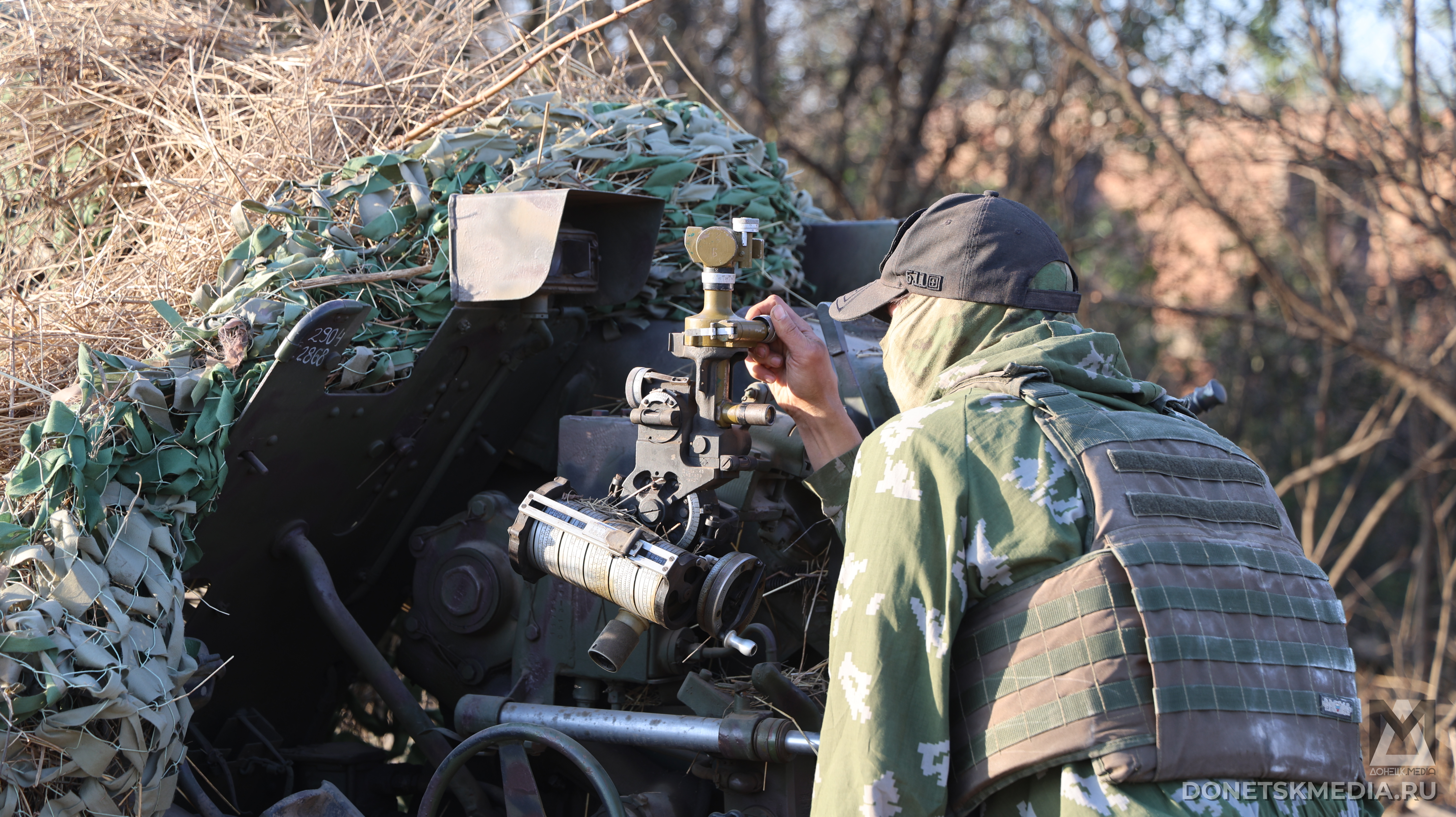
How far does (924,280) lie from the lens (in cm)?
243

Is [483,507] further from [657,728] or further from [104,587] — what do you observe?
[104,587]

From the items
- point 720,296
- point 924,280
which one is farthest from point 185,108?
point 924,280

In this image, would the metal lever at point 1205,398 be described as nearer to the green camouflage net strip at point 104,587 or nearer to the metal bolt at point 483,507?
the metal bolt at point 483,507

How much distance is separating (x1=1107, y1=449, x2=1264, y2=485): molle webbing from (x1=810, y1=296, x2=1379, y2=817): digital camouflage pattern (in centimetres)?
10

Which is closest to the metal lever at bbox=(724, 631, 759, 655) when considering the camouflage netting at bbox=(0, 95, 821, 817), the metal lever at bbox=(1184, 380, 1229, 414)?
the camouflage netting at bbox=(0, 95, 821, 817)

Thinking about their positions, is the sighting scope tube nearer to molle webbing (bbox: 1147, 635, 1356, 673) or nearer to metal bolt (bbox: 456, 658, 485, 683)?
metal bolt (bbox: 456, 658, 485, 683)

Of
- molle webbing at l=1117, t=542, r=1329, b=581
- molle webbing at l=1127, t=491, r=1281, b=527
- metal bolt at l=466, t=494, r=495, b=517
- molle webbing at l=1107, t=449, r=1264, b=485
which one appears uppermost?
molle webbing at l=1107, t=449, r=1264, b=485

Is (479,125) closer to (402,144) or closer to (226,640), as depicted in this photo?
(402,144)

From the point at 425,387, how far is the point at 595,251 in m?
0.60

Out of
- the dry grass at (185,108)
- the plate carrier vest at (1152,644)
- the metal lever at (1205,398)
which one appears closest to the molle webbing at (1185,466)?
the plate carrier vest at (1152,644)

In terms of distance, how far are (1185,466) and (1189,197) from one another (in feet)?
28.9

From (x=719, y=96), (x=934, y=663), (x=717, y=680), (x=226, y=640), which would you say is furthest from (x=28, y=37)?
(x=719, y=96)

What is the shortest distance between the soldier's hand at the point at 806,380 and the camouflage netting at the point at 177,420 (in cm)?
84

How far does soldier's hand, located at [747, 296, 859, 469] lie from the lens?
9.61ft
